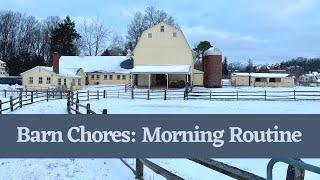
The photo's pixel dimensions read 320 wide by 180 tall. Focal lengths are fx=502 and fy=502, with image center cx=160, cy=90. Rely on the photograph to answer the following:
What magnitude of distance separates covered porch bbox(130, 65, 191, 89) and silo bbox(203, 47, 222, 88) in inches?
144

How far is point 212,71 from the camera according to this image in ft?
220

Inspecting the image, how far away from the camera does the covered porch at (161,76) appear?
61125 millimetres

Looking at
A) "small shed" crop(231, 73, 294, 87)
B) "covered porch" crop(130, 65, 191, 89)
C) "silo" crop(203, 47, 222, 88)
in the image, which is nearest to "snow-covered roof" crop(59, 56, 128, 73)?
"covered porch" crop(130, 65, 191, 89)

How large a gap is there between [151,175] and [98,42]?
111 m

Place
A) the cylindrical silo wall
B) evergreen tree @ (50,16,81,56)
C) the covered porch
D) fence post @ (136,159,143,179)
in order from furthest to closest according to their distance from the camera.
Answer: evergreen tree @ (50,16,81,56)
the cylindrical silo wall
the covered porch
fence post @ (136,159,143,179)

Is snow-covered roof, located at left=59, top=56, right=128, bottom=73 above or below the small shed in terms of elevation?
above

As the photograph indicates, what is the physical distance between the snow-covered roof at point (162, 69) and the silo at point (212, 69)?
4720 mm

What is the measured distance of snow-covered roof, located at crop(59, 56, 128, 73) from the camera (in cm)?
7650

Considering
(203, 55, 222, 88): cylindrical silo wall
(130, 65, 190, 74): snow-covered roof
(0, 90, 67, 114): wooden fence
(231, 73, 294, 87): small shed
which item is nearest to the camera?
(0, 90, 67, 114): wooden fence

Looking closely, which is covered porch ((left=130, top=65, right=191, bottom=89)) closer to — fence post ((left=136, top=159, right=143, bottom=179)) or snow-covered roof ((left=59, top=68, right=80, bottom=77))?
snow-covered roof ((left=59, top=68, right=80, bottom=77))

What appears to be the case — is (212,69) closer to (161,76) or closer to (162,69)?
(161,76)

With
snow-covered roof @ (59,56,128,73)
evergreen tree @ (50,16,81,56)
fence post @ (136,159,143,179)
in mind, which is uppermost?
evergreen tree @ (50,16,81,56)

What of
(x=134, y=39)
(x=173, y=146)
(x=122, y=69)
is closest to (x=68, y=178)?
(x=173, y=146)

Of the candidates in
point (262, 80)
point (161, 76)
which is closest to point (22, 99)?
point (161, 76)
